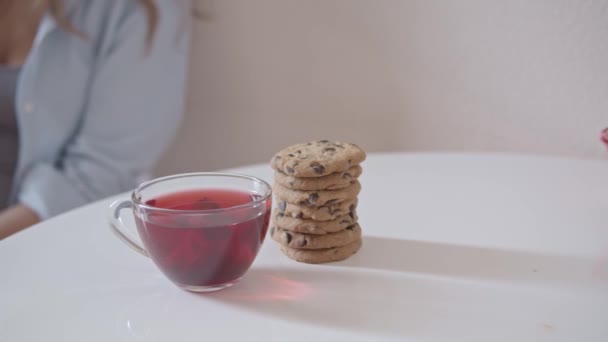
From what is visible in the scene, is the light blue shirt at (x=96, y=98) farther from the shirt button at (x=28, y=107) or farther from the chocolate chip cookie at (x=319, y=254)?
the chocolate chip cookie at (x=319, y=254)

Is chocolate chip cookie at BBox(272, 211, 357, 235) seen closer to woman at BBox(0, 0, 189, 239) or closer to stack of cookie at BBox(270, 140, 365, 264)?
stack of cookie at BBox(270, 140, 365, 264)

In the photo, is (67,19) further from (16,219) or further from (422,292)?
(422,292)

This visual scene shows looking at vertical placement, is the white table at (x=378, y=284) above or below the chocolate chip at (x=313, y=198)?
below

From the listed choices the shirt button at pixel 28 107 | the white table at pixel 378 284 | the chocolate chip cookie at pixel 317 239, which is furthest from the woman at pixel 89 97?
the chocolate chip cookie at pixel 317 239

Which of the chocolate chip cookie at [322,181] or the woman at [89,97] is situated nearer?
the chocolate chip cookie at [322,181]

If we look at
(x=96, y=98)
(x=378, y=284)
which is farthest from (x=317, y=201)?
(x=96, y=98)

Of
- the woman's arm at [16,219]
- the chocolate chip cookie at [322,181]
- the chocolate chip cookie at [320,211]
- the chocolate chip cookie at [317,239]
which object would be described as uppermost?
the chocolate chip cookie at [322,181]

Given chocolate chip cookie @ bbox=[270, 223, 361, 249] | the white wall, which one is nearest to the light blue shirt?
the white wall
